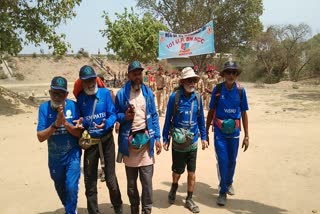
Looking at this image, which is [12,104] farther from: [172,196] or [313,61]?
[313,61]

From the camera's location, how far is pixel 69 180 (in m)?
3.77

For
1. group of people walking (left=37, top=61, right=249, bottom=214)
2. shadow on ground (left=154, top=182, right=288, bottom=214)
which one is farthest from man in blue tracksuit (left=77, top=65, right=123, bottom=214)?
shadow on ground (left=154, top=182, right=288, bottom=214)

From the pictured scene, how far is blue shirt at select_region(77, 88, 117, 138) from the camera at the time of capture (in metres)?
3.94

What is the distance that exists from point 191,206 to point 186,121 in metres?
1.14

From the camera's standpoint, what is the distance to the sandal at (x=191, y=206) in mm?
4585

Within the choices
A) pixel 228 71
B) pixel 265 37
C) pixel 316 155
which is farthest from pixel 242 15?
pixel 228 71

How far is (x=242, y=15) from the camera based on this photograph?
35500mm

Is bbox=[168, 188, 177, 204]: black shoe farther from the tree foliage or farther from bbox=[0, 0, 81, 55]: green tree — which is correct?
the tree foliage

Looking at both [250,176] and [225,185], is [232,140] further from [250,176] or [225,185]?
[250,176]

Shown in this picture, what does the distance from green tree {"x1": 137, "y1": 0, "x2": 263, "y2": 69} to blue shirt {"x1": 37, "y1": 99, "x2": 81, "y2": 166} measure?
3106cm

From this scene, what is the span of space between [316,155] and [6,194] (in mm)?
5969

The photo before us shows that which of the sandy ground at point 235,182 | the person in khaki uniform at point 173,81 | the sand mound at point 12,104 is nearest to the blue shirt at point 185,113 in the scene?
the sandy ground at point 235,182

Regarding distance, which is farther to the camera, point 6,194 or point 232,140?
point 6,194

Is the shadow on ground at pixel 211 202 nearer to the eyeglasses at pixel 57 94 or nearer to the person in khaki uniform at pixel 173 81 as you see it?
the eyeglasses at pixel 57 94
